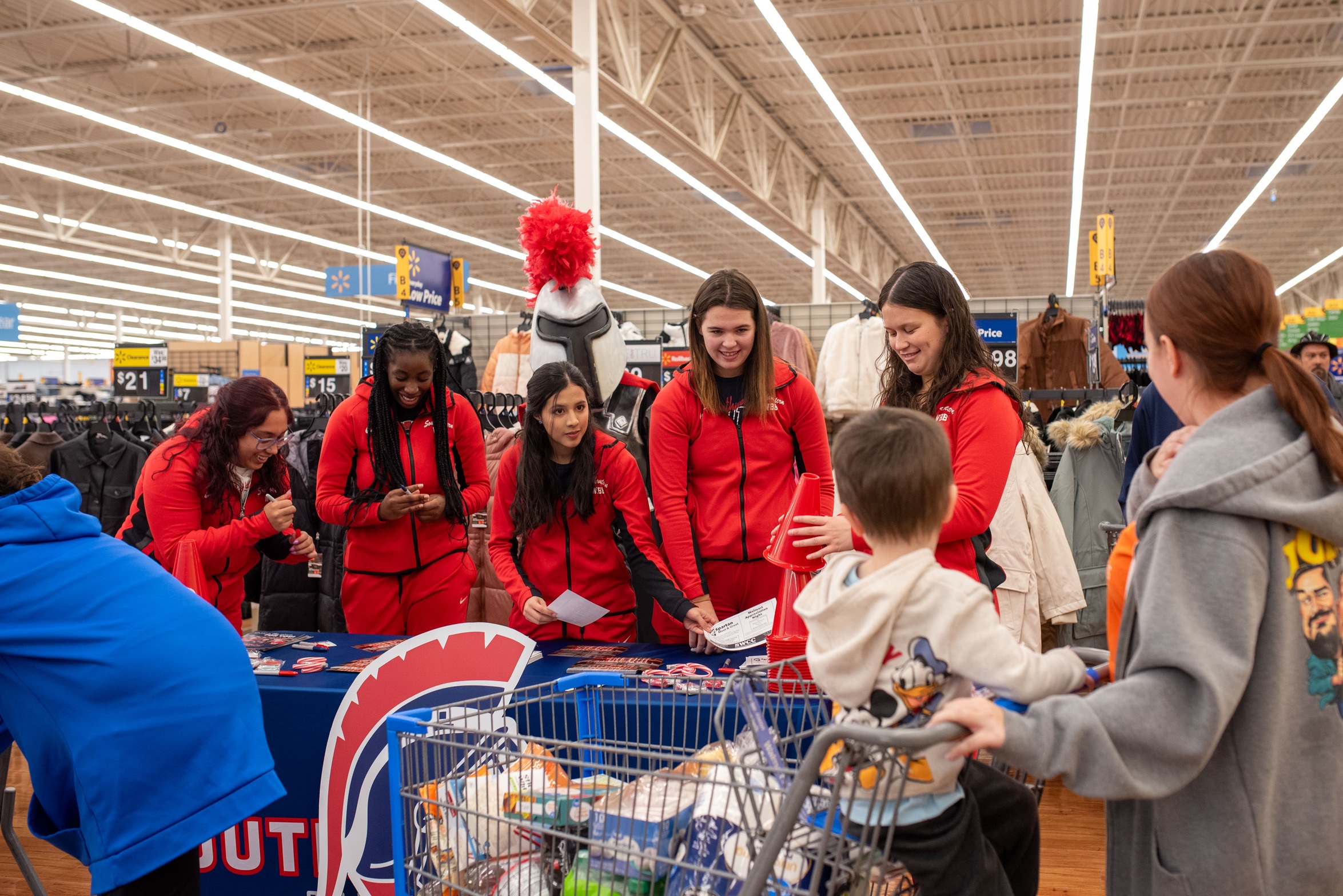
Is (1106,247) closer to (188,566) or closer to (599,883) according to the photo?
(188,566)

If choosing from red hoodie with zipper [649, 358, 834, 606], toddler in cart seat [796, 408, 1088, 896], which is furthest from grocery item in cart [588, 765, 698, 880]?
red hoodie with zipper [649, 358, 834, 606]

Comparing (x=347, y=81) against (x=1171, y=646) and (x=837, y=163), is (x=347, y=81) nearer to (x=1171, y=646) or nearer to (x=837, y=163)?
(x=837, y=163)

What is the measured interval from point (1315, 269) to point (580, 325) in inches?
942

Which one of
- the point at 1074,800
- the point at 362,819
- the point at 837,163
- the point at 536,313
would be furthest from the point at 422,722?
the point at 837,163

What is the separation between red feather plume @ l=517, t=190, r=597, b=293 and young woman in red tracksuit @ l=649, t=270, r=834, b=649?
49.8 inches

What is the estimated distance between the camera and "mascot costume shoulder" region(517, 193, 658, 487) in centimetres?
389

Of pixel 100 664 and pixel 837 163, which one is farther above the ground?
pixel 837 163

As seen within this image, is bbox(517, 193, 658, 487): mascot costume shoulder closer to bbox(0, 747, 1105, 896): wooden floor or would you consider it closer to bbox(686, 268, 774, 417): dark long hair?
bbox(686, 268, 774, 417): dark long hair

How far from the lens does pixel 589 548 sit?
9.49 ft

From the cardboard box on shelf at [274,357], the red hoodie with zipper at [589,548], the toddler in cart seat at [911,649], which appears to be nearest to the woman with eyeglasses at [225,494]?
the red hoodie with zipper at [589,548]

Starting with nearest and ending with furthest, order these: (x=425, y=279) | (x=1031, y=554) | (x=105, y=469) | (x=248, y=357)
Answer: (x=1031, y=554)
(x=105, y=469)
(x=425, y=279)
(x=248, y=357)

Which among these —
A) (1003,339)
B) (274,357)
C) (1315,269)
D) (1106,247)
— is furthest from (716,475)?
(1315,269)

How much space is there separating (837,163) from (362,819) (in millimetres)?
15235

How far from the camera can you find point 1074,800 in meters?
3.75
